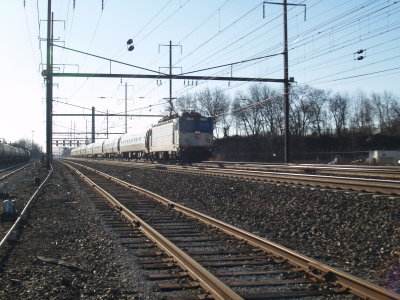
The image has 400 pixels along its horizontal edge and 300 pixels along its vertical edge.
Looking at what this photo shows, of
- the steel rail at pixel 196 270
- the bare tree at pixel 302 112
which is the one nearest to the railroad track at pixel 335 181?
the steel rail at pixel 196 270

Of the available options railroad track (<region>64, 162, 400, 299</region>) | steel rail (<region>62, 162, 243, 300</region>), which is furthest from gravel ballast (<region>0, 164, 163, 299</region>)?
steel rail (<region>62, 162, 243, 300</region>)

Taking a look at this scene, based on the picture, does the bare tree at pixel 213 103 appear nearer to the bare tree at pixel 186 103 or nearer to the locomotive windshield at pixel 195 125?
the bare tree at pixel 186 103

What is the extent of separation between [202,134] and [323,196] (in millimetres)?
22185

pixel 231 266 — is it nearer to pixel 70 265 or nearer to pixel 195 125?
pixel 70 265

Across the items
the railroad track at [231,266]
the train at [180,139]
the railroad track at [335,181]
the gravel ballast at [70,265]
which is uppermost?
the train at [180,139]

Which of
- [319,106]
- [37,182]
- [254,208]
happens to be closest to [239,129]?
[319,106]

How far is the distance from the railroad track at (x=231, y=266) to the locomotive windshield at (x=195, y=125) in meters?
22.8

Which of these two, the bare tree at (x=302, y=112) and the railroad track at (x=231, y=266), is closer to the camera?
the railroad track at (x=231, y=266)

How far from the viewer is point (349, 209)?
35.9ft

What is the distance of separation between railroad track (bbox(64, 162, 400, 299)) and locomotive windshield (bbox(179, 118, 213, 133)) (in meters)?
22.8

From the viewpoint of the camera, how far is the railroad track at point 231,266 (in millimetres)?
5746

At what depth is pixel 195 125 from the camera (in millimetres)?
34406

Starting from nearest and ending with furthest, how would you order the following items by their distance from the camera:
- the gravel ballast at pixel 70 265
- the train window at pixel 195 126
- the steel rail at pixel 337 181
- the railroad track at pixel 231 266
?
the railroad track at pixel 231 266 < the gravel ballast at pixel 70 265 < the steel rail at pixel 337 181 < the train window at pixel 195 126

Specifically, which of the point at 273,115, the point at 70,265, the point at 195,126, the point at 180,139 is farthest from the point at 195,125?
the point at 273,115
